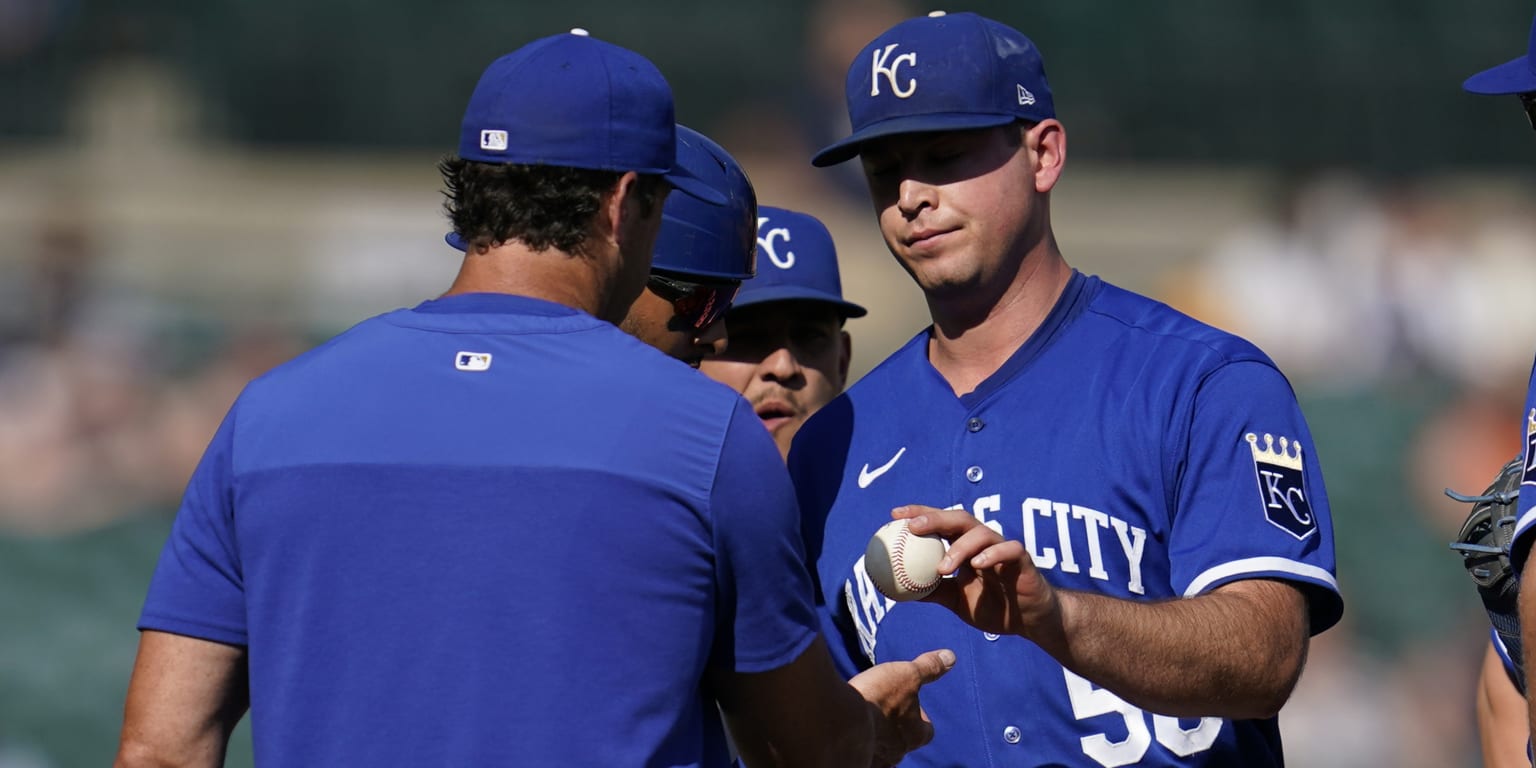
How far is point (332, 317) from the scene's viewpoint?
30.5ft

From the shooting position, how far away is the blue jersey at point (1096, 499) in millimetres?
2691

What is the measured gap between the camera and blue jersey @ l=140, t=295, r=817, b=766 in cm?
213

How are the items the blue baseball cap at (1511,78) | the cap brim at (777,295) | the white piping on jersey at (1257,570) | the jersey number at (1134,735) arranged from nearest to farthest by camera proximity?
1. the blue baseball cap at (1511,78)
2. the white piping on jersey at (1257,570)
3. the jersey number at (1134,735)
4. the cap brim at (777,295)

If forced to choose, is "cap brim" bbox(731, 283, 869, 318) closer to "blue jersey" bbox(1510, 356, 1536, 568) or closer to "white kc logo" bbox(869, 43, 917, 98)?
"white kc logo" bbox(869, 43, 917, 98)

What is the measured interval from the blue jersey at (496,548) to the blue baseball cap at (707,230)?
816 millimetres

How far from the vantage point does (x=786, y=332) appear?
12.7 ft

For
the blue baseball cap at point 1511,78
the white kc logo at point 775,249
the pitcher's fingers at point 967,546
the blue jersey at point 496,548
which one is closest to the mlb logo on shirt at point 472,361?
the blue jersey at point 496,548

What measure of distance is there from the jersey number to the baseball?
590 mm

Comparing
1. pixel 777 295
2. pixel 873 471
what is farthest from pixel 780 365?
pixel 873 471

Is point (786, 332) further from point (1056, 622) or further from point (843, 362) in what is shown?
point (1056, 622)

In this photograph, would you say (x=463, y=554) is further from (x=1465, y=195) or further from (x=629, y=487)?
(x=1465, y=195)

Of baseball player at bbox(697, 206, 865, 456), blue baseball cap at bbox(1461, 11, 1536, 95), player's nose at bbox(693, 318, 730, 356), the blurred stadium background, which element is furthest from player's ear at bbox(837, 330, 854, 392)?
the blurred stadium background

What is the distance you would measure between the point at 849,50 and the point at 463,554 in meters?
8.81

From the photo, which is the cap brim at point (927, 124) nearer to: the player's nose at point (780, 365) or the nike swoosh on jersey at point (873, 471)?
the nike swoosh on jersey at point (873, 471)
